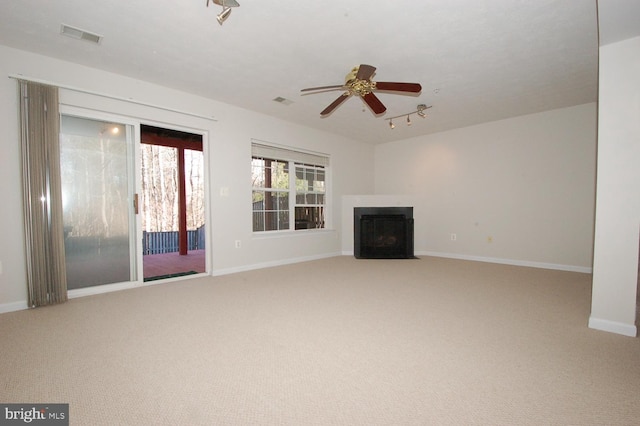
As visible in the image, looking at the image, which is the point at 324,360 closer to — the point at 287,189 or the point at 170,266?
the point at 287,189

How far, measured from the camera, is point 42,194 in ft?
9.42

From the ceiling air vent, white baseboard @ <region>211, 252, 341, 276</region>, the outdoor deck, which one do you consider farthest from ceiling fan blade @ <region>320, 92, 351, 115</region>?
the outdoor deck

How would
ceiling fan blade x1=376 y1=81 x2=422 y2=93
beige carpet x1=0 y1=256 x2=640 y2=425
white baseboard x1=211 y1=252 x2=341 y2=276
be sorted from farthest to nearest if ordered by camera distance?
white baseboard x1=211 y1=252 x2=341 y2=276 < ceiling fan blade x1=376 y1=81 x2=422 y2=93 < beige carpet x1=0 y1=256 x2=640 y2=425

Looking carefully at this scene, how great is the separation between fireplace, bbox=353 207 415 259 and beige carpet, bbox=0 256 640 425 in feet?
7.76

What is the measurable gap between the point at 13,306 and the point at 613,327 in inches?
217

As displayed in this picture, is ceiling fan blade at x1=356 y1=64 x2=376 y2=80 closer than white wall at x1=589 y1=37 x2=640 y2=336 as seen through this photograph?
No

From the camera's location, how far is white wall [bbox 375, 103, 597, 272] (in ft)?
14.5

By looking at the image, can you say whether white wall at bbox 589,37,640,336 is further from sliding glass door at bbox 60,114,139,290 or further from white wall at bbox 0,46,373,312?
sliding glass door at bbox 60,114,139,290

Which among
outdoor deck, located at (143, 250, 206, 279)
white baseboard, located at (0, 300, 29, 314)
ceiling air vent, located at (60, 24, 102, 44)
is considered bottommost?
outdoor deck, located at (143, 250, 206, 279)

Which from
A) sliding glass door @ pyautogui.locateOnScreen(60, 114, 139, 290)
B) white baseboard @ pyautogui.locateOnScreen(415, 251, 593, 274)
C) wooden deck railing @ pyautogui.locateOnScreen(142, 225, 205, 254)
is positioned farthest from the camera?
wooden deck railing @ pyautogui.locateOnScreen(142, 225, 205, 254)

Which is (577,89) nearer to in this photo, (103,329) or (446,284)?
(446,284)

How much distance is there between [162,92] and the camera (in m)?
3.70

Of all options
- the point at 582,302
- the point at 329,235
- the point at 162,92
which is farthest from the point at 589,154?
the point at 162,92

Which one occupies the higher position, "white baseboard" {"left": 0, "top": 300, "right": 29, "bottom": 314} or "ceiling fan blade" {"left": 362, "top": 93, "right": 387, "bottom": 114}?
"ceiling fan blade" {"left": 362, "top": 93, "right": 387, "bottom": 114}
